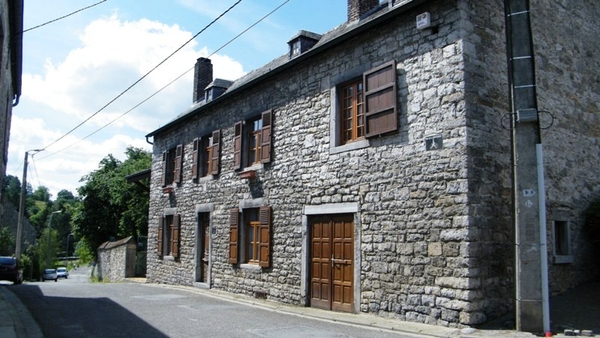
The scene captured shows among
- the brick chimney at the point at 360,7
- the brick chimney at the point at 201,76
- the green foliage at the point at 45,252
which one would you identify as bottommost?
the green foliage at the point at 45,252

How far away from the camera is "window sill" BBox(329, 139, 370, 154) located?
9664 millimetres

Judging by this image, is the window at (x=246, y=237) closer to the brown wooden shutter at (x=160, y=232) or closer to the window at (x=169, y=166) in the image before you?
the brown wooden shutter at (x=160, y=232)

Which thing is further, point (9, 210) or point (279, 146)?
point (9, 210)

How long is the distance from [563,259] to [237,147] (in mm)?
8351

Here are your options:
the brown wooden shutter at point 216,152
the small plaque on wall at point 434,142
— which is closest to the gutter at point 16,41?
the brown wooden shutter at point 216,152

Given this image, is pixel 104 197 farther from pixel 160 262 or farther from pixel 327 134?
pixel 327 134

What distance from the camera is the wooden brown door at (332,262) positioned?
32.3ft

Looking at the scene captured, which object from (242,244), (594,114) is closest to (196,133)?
(242,244)

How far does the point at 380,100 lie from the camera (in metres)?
9.35

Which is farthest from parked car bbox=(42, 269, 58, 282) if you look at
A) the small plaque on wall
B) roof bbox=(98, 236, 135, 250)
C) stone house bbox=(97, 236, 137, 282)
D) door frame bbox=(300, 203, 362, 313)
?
the small plaque on wall

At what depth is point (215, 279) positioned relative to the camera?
14266 millimetres

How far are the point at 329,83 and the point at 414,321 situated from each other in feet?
16.9

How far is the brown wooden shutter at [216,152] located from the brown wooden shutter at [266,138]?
8.10ft

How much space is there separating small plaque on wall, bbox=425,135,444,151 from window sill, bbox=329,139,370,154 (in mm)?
1447
